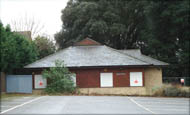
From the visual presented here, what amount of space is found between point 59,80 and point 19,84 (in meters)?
4.22

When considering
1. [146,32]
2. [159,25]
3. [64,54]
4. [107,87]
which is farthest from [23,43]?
[146,32]

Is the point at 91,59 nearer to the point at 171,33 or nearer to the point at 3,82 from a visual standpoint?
the point at 3,82

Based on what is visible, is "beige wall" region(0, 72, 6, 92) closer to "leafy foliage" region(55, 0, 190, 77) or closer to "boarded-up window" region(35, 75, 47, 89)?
"boarded-up window" region(35, 75, 47, 89)

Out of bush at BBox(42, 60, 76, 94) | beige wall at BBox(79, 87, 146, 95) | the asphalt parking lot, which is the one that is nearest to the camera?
the asphalt parking lot

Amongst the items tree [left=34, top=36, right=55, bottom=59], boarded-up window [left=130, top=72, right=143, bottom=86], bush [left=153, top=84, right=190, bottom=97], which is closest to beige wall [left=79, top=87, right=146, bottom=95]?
boarded-up window [left=130, top=72, right=143, bottom=86]

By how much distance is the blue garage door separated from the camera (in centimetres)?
2647

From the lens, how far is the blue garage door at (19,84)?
26.5 m

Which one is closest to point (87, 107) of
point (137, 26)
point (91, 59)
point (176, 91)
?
point (176, 91)

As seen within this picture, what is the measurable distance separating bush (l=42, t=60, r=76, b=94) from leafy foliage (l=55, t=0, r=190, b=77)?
1523cm

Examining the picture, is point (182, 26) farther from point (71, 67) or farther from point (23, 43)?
point (23, 43)

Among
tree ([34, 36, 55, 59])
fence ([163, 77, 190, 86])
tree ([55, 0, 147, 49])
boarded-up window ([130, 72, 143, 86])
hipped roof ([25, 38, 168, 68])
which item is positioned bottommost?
fence ([163, 77, 190, 86])

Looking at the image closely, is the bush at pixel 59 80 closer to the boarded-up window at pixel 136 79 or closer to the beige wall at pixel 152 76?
the boarded-up window at pixel 136 79

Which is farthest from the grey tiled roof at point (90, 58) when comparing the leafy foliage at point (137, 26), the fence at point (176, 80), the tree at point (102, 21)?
the tree at point (102, 21)

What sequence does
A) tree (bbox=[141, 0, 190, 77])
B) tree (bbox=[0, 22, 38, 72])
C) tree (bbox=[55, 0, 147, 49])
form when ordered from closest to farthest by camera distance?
tree (bbox=[0, 22, 38, 72]) < tree (bbox=[141, 0, 190, 77]) < tree (bbox=[55, 0, 147, 49])
